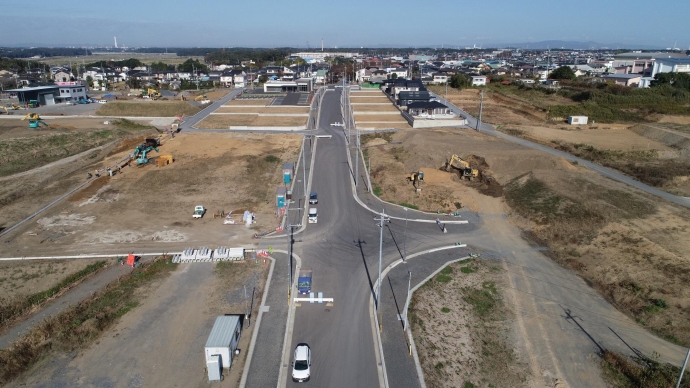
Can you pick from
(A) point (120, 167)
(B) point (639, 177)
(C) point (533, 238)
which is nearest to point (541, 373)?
(C) point (533, 238)

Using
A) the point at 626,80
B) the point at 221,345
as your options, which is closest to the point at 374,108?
the point at 221,345

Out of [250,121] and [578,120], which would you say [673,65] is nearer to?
[578,120]

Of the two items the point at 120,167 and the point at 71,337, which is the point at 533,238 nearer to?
the point at 71,337

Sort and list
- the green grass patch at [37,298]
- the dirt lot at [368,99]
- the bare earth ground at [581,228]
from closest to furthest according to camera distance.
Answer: the bare earth ground at [581,228] → the green grass patch at [37,298] → the dirt lot at [368,99]

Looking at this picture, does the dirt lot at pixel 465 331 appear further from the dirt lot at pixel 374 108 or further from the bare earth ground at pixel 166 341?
the dirt lot at pixel 374 108

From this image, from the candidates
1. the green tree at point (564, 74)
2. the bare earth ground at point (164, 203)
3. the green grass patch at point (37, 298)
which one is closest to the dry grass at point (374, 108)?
the bare earth ground at point (164, 203)

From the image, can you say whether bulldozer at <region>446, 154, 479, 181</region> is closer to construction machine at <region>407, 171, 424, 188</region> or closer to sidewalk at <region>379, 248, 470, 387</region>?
construction machine at <region>407, 171, 424, 188</region>
